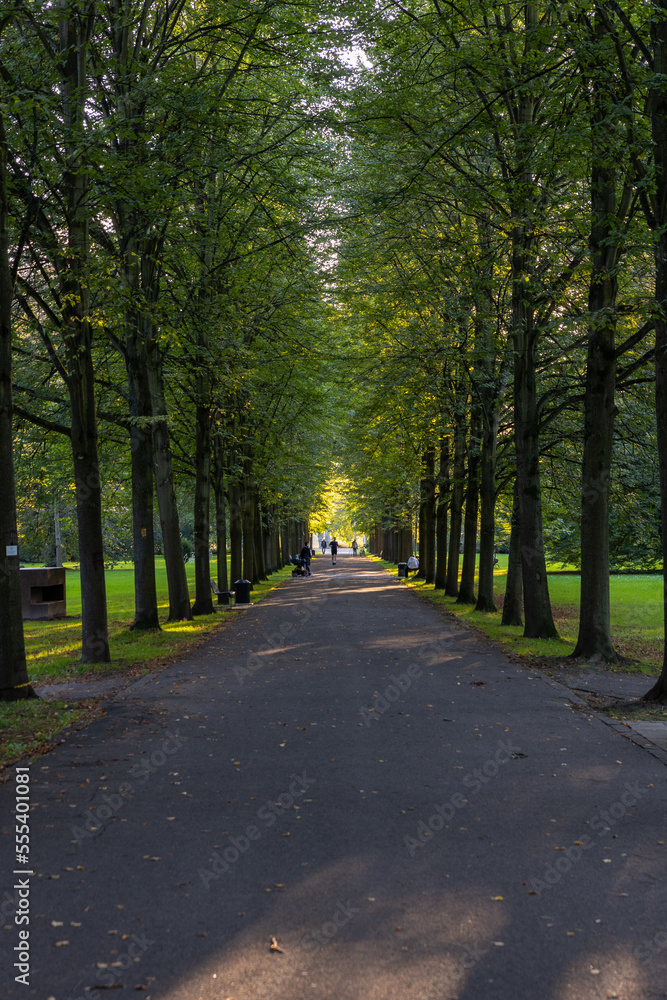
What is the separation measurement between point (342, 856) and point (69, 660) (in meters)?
9.82

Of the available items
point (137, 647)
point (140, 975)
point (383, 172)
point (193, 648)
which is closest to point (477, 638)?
point (193, 648)

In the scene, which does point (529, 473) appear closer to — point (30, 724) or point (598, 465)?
point (598, 465)

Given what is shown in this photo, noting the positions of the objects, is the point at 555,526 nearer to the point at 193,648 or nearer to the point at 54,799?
the point at 193,648

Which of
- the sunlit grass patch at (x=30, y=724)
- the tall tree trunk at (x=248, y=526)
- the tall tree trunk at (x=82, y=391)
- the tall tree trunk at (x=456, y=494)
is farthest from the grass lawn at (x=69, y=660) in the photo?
the tall tree trunk at (x=456, y=494)

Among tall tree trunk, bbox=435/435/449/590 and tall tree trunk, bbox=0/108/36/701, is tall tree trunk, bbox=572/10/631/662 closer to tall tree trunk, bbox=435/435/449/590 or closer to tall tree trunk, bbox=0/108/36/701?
tall tree trunk, bbox=0/108/36/701

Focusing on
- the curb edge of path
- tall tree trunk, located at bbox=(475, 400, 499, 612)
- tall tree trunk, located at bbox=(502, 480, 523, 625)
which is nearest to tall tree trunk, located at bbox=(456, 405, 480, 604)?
tall tree trunk, located at bbox=(475, 400, 499, 612)

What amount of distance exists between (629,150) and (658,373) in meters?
2.48

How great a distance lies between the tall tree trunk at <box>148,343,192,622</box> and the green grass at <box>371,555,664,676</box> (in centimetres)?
679

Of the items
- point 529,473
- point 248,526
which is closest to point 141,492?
point 529,473

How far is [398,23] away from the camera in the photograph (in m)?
13.1

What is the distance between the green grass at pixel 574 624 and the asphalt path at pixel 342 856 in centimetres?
479

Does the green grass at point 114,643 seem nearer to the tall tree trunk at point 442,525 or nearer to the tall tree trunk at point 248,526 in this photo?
the tall tree trunk at point 248,526

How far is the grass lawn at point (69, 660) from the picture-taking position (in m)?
8.32

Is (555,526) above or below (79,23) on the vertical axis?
below
